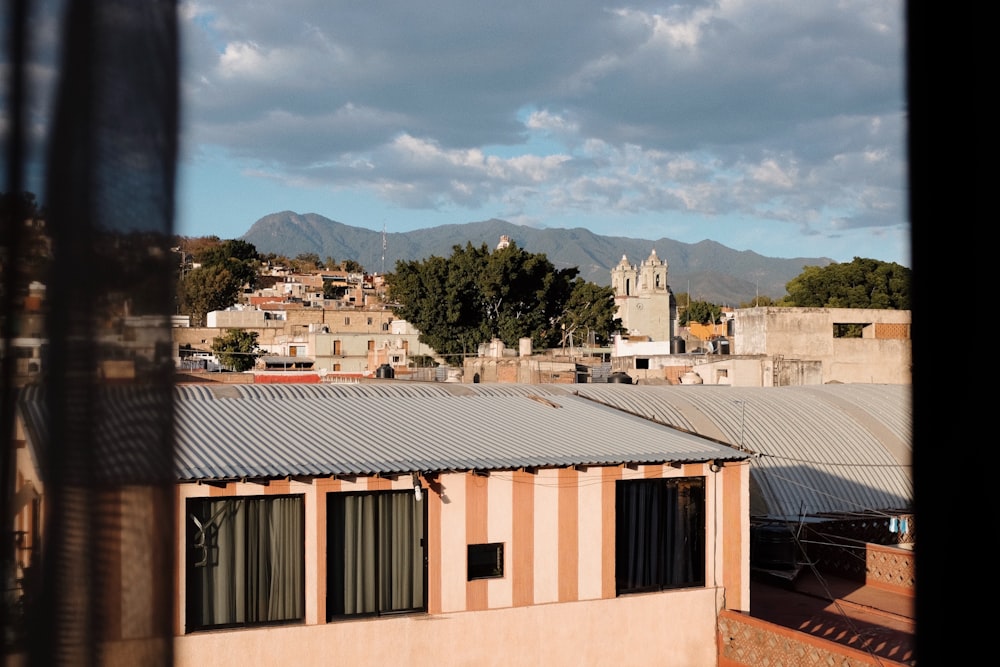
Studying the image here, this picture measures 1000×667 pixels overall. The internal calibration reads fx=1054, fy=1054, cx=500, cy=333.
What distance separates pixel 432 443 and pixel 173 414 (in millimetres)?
10262

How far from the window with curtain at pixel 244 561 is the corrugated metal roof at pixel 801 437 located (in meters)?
8.35

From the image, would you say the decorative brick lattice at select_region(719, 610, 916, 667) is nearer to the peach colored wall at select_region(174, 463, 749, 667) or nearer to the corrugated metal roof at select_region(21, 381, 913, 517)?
the peach colored wall at select_region(174, 463, 749, 667)

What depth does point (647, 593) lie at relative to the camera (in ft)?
38.2

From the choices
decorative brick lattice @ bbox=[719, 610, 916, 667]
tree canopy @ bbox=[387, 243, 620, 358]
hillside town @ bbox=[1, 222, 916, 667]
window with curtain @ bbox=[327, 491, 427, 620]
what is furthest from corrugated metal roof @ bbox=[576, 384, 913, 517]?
tree canopy @ bbox=[387, 243, 620, 358]

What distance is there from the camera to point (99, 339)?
50.4 inches

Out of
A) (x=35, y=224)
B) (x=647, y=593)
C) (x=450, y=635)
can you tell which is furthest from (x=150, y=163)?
(x=647, y=593)

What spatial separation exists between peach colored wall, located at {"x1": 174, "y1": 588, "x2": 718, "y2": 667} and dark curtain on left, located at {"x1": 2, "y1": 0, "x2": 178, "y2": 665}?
8.93 meters

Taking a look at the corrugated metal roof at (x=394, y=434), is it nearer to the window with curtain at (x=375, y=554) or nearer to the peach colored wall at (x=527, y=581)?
the peach colored wall at (x=527, y=581)

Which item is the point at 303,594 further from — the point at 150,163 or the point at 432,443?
the point at 150,163

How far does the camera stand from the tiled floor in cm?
1189

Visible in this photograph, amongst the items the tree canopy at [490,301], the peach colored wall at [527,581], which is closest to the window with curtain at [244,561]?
the peach colored wall at [527,581]

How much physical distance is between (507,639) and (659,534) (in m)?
2.12

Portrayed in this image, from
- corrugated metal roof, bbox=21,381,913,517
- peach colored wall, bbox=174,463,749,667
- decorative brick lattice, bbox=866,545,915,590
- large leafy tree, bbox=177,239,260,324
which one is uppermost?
large leafy tree, bbox=177,239,260,324

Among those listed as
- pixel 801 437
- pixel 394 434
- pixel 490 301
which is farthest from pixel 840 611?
pixel 490 301
